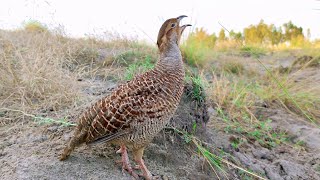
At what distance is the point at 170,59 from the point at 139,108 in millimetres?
461

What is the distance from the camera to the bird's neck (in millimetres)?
3021

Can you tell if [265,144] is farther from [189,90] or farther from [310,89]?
[310,89]

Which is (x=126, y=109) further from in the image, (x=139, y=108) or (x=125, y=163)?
(x=125, y=163)

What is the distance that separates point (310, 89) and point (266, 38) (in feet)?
24.4

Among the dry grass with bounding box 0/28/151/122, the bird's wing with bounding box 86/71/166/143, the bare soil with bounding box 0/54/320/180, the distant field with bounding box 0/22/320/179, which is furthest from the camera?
the dry grass with bounding box 0/28/151/122

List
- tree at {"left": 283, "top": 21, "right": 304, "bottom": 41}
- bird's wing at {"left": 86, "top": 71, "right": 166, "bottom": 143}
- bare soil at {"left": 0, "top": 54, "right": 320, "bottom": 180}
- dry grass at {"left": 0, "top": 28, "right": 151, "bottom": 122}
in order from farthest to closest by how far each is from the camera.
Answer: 1. tree at {"left": 283, "top": 21, "right": 304, "bottom": 41}
2. dry grass at {"left": 0, "top": 28, "right": 151, "bottom": 122}
3. bare soil at {"left": 0, "top": 54, "right": 320, "bottom": 180}
4. bird's wing at {"left": 86, "top": 71, "right": 166, "bottom": 143}

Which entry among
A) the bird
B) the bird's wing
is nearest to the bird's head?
the bird

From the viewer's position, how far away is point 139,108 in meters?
2.83

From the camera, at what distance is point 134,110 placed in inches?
111

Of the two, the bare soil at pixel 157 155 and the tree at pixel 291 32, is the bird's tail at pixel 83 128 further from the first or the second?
the tree at pixel 291 32

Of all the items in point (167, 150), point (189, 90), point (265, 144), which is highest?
point (189, 90)

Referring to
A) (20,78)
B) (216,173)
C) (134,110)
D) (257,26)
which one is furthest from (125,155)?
(257,26)

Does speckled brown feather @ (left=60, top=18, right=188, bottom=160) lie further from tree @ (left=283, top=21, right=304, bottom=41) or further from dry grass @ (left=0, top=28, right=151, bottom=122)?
tree @ (left=283, top=21, right=304, bottom=41)

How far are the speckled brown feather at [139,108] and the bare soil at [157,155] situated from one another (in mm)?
267
